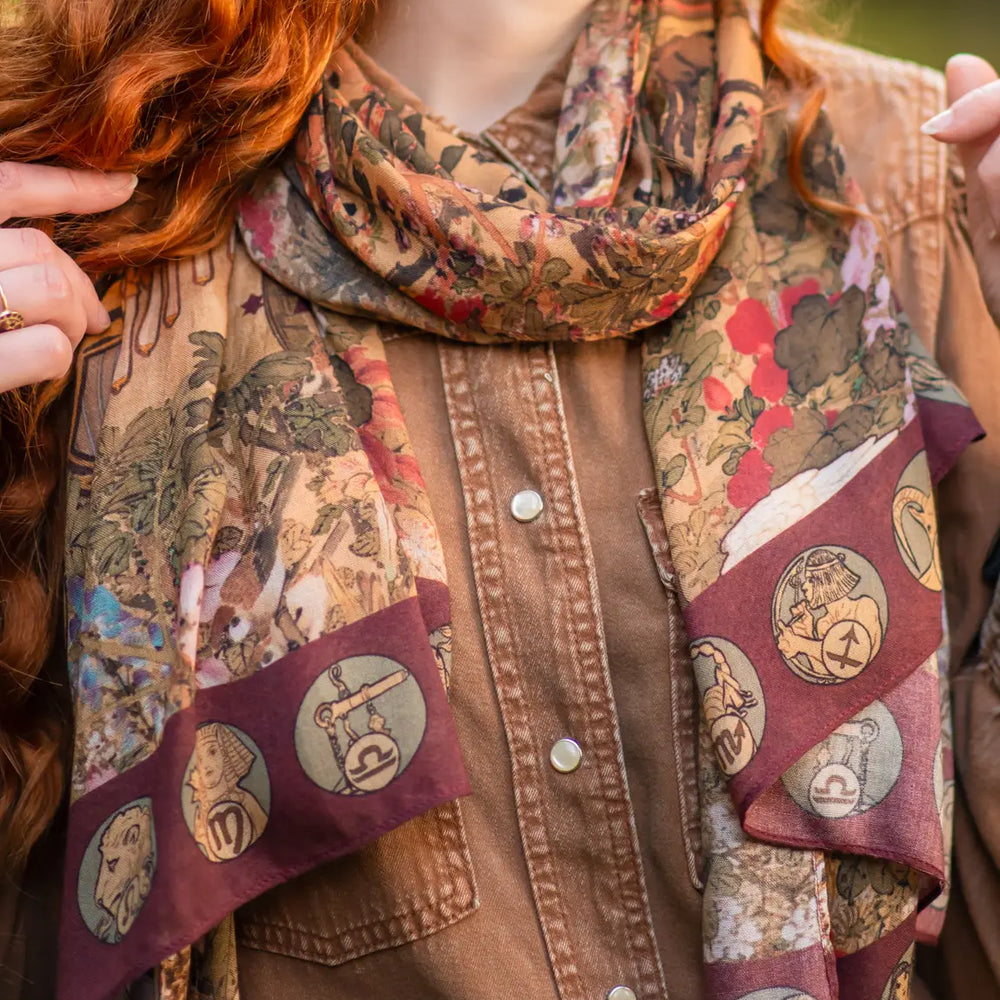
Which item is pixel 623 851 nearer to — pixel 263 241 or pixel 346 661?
pixel 346 661

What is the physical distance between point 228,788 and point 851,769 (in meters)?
0.47

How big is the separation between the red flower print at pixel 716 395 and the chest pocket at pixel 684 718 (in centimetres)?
11

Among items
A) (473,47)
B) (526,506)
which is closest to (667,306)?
(526,506)

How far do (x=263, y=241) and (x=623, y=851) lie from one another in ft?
1.92

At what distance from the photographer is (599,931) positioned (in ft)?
2.68

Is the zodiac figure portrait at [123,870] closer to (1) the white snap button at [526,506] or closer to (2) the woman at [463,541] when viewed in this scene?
(2) the woman at [463,541]

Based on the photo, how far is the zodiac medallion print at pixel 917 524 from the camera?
2.72ft

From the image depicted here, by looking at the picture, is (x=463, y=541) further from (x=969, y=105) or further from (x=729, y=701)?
(x=969, y=105)

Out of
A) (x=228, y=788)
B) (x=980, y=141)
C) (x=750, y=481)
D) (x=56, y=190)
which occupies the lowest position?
(x=228, y=788)

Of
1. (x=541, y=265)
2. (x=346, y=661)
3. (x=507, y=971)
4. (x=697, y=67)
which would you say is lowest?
(x=507, y=971)

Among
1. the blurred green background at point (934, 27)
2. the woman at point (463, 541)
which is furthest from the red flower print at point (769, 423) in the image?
the blurred green background at point (934, 27)

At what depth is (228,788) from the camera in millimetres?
745

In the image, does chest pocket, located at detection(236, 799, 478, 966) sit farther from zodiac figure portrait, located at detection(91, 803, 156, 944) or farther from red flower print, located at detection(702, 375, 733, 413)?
red flower print, located at detection(702, 375, 733, 413)

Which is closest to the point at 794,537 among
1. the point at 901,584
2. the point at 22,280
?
the point at 901,584
